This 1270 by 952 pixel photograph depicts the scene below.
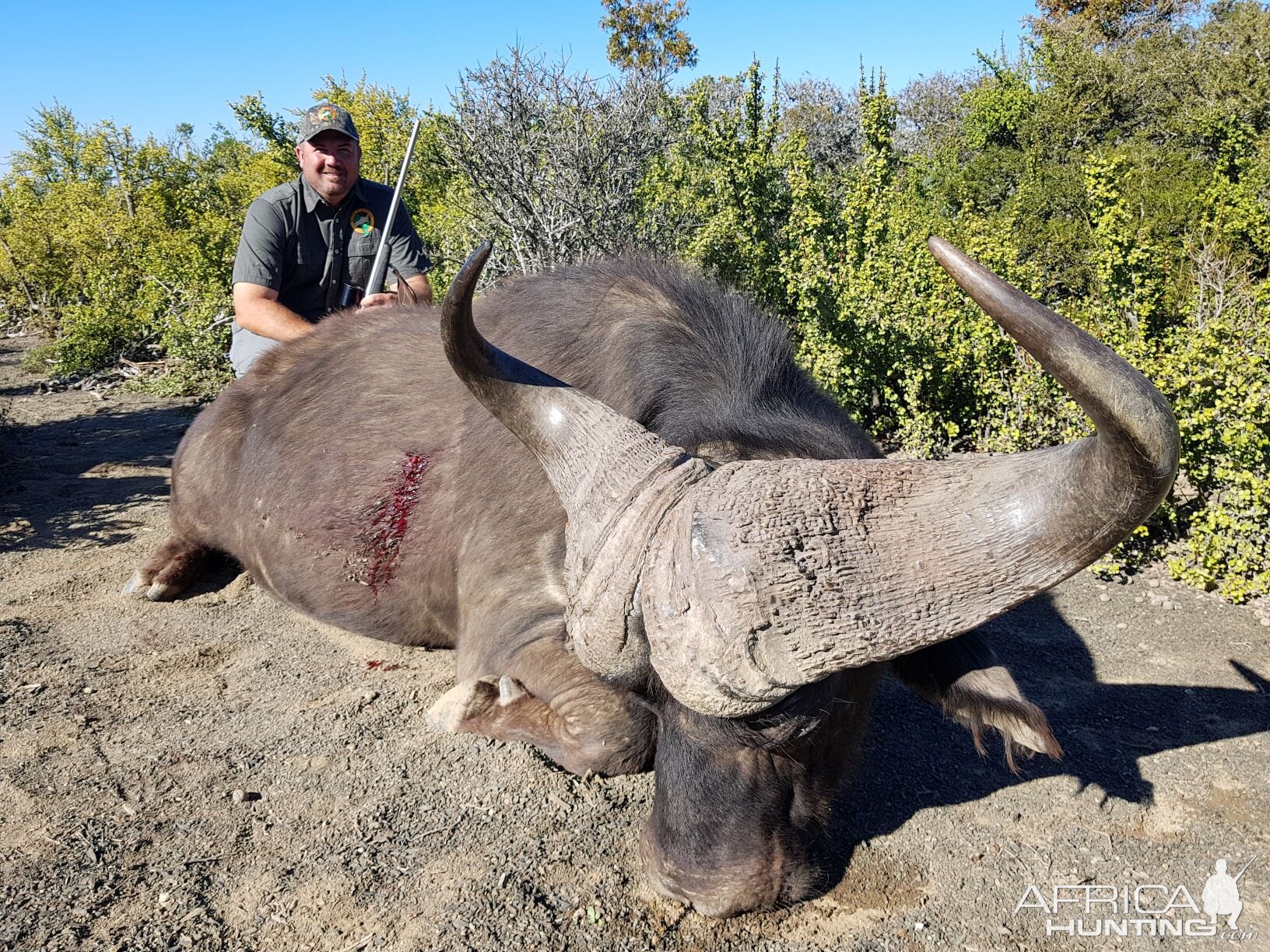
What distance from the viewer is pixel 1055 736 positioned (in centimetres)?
348

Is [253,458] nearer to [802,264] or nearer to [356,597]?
[356,597]

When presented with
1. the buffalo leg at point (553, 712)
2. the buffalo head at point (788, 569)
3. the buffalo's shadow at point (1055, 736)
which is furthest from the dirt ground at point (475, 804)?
the buffalo head at point (788, 569)

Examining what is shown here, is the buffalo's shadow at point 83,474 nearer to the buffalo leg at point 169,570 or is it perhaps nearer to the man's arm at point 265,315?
the buffalo leg at point 169,570

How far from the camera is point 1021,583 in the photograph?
1737 mm

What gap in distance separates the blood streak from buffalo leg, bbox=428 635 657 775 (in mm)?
913

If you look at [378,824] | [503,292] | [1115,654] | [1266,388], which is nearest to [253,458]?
[503,292]

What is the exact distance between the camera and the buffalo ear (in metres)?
2.40

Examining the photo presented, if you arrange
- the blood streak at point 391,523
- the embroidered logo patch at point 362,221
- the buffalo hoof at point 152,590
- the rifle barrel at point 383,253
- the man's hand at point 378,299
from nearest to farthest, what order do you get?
the blood streak at point 391,523 < the buffalo hoof at point 152,590 < the man's hand at point 378,299 < the rifle barrel at point 383,253 < the embroidered logo patch at point 362,221

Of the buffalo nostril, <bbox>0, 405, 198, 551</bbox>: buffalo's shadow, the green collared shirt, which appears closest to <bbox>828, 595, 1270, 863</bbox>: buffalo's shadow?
the buffalo nostril

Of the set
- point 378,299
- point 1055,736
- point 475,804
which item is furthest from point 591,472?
point 378,299

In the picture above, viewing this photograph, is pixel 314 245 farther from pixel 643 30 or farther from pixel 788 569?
pixel 643 30

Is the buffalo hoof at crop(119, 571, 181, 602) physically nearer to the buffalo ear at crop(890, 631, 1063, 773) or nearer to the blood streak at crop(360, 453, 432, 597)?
the blood streak at crop(360, 453, 432, 597)

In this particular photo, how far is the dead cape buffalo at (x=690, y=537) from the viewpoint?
1.74 meters

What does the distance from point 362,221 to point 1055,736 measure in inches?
212
